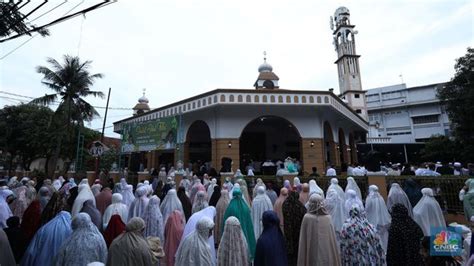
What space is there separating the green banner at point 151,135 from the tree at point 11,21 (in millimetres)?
7337

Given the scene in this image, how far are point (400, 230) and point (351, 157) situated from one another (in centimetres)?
1931

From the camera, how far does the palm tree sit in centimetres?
1661

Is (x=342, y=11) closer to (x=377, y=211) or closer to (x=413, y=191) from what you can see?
(x=413, y=191)

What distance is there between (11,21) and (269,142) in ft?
53.8

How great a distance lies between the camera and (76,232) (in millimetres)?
3191

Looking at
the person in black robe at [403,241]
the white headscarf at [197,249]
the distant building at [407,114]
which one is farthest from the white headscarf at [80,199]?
the distant building at [407,114]

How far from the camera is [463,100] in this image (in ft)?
63.6

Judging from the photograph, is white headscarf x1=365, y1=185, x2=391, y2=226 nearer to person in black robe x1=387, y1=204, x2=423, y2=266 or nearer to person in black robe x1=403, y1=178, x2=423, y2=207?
→ person in black robe x1=403, y1=178, x2=423, y2=207

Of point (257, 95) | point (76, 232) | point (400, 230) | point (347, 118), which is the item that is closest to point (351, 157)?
point (347, 118)

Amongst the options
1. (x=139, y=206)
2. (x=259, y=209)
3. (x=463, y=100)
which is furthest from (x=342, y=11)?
(x=139, y=206)

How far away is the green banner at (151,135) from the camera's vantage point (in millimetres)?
13281

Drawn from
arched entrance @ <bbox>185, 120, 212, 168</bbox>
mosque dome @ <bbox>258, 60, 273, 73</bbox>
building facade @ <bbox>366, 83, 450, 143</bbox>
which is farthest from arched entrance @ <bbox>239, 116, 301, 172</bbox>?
building facade @ <bbox>366, 83, 450, 143</bbox>

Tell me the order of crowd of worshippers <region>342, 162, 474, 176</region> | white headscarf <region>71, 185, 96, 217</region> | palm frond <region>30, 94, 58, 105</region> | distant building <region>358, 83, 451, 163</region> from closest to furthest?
white headscarf <region>71, 185, 96, 217</region>, crowd of worshippers <region>342, 162, 474, 176</region>, palm frond <region>30, 94, 58, 105</region>, distant building <region>358, 83, 451, 163</region>

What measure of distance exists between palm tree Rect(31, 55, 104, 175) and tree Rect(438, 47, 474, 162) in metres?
24.6
